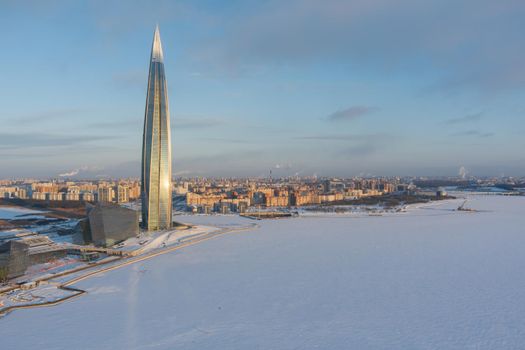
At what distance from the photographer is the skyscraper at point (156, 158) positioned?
1193 inches

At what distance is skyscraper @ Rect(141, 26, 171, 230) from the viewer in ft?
99.5

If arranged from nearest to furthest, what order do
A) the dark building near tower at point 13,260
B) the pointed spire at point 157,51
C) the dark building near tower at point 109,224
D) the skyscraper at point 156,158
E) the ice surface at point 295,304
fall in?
the ice surface at point 295,304, the dark building near tower at point 13,260, the dark building near tower at point 109,224, the skyscraper at point 156,158, the pointed spire at point 157,51

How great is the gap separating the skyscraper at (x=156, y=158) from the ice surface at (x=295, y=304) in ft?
30.4

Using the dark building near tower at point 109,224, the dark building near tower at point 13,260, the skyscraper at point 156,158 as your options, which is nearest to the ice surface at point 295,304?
the dark building near tower at point 13,260

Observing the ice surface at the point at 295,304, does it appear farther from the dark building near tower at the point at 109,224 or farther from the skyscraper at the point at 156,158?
the skyscraper at the point at 156,158

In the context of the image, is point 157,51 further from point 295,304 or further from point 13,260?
point 295,304

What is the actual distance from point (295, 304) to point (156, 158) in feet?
67.1

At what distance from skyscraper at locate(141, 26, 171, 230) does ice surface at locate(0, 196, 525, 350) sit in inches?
365

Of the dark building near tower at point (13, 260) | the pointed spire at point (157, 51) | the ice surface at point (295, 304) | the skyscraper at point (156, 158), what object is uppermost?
the pointed spire at point (157, 51)

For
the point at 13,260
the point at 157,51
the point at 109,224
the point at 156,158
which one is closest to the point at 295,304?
the point at 13,260

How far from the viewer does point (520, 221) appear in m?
36.6

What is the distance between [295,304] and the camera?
492 inches

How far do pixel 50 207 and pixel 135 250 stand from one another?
116 feet

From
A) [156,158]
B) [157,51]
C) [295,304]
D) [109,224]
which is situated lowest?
[295,304]
